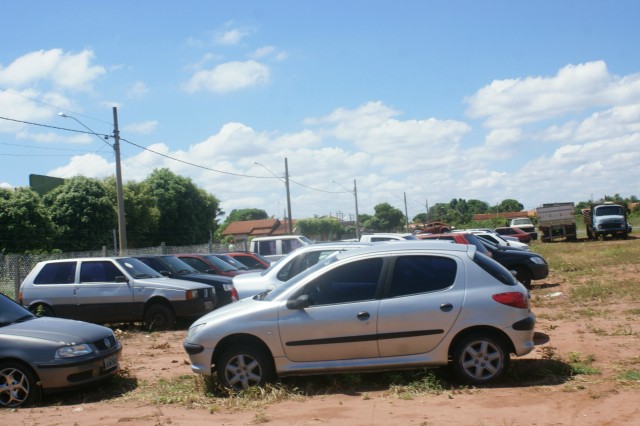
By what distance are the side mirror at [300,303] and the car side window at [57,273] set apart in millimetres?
8035

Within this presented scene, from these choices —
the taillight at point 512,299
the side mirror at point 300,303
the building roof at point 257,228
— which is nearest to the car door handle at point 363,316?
the side mirror at point 300,303

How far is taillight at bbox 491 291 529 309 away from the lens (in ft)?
23.9

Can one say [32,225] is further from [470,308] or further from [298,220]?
[298,220]

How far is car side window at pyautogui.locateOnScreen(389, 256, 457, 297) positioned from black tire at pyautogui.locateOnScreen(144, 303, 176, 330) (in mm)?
7333

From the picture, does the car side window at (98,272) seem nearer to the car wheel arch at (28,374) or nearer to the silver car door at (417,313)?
the car wheel arch at (28,374)

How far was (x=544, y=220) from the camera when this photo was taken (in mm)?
45344

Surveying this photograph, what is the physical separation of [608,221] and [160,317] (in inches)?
1482

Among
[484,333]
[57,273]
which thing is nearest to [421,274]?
[484,333]

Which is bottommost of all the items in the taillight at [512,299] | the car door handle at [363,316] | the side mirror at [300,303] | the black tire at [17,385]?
the black tire at [17,385]

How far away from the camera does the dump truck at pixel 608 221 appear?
43.4 m

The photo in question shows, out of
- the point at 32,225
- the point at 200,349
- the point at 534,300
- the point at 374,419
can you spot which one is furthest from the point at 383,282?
the point at 32,225

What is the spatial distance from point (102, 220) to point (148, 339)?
32.1 m

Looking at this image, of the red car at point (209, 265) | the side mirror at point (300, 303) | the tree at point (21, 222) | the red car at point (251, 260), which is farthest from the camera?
the tree at point (21, 222)

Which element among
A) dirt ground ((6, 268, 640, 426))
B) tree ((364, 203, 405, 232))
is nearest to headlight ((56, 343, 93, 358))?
dirt ground ((6, 268, 640, 426))
